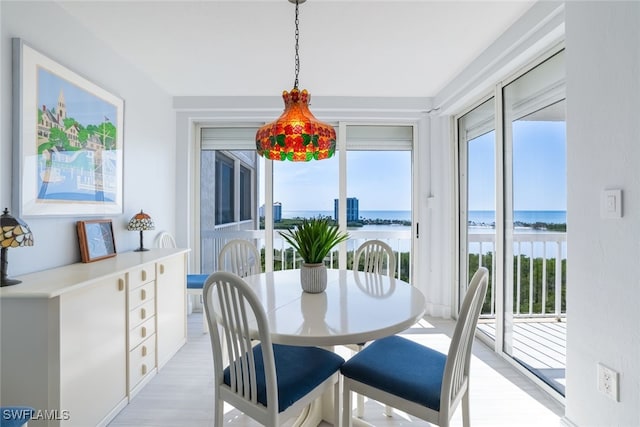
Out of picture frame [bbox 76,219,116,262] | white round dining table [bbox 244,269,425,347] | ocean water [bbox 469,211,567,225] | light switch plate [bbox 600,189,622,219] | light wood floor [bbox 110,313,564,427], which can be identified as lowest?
light wood floor [bbox 110,313,564,427]

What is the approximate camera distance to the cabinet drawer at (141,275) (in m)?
2.01

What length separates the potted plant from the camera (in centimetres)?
169

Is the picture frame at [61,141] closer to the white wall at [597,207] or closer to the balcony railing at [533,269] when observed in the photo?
the white wall at [597,207]

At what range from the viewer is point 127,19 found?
2.08 meters

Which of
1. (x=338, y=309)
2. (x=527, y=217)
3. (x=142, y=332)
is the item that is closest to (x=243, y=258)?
(x=142, y=332)

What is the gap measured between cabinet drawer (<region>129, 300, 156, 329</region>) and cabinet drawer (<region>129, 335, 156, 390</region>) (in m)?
0.17

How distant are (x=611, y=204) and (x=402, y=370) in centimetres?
120

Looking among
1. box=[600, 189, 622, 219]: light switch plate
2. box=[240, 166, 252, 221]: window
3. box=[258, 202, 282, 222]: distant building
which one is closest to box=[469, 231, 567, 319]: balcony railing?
box=[600, 189, 622, 219]: light switch plate

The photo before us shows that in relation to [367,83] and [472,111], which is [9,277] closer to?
[367,83]

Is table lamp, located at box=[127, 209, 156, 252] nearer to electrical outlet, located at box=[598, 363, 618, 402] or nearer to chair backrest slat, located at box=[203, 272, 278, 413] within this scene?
chair backrest slat, located at box=[203, 272, 278, 413]

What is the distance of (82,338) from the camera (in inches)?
61.8

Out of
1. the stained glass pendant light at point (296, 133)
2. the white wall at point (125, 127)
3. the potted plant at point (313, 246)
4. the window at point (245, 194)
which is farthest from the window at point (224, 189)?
the potted plant at point (313, 246)

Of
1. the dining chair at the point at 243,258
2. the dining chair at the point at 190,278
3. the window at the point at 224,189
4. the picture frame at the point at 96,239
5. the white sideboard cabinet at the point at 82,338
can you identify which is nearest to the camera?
the white sideboard cabinet at the point at 82,338

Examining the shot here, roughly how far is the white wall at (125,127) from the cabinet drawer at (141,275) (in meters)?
0.42
